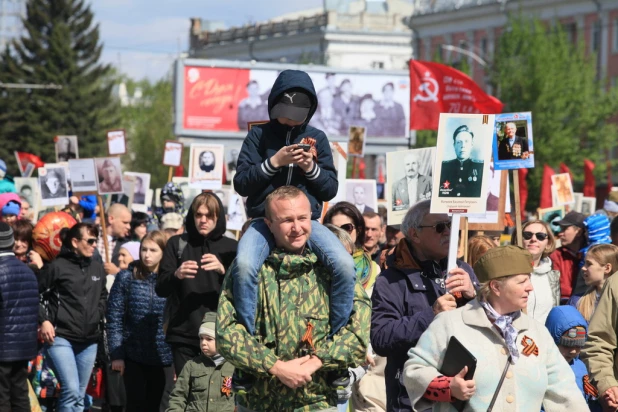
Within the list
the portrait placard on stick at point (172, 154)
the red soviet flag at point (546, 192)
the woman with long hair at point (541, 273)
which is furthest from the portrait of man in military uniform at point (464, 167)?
the portrait placard on stick at point (172, 154)

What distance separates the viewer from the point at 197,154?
57.4ft

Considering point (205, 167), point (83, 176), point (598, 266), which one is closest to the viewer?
point (598, 266)

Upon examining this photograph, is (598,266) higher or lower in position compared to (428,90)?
lower

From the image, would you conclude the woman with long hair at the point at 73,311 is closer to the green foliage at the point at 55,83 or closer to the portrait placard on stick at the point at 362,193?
the portrait placard on stick at the point at 362,193

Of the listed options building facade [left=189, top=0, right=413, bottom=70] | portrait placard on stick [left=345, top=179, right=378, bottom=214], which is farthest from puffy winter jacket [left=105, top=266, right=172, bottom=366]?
building facade [left=189, top=0, right=413, bottom=70]

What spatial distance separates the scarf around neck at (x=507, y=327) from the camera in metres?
5.52

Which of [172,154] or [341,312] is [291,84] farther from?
[172,154]

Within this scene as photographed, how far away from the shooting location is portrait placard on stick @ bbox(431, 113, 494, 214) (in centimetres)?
679

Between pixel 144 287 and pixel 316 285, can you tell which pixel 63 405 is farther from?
pixel 316 285

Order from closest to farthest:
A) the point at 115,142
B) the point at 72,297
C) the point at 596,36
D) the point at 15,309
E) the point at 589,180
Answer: the point at 15,309, the point at 72,297, the point at 115,142, the point at 589,180, the point at 596,36

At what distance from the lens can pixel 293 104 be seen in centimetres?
593

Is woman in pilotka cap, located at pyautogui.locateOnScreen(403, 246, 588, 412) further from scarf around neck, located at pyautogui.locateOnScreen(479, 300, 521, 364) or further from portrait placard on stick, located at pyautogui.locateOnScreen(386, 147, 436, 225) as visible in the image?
portrait placard on stick, located at pyautogui.locateOnScreen(386, 147, 436, 225)

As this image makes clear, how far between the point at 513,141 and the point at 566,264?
265 centimetres

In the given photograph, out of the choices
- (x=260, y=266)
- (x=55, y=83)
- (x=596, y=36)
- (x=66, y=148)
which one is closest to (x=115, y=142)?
(x=66, y=148)
